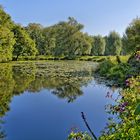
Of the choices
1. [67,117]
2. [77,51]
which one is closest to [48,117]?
[67,117]

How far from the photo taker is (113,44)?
113m

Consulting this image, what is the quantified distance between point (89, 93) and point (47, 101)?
3.99m

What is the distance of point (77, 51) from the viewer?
95.9 m

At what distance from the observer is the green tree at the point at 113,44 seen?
363 ft

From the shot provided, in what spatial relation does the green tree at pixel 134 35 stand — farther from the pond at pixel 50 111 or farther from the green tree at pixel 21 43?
the green tree at pixel 21 43

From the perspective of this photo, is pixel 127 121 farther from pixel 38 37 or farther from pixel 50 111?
pixel 38 37

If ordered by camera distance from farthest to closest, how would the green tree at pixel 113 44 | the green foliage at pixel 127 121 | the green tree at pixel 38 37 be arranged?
the green tree at pixel 113 44, the green tree at pixel 38 37, the green foliage at pixel 127 121

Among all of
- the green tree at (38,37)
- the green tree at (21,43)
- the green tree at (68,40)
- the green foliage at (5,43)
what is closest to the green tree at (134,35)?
the green foliage at (5,43)

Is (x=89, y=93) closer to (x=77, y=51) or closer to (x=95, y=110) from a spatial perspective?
(x=95, y=110)

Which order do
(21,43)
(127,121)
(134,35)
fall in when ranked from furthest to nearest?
(21,43) → (134,35) → (127,121)

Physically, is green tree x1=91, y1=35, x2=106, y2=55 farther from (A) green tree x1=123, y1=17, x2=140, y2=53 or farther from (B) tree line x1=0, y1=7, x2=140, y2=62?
(A) green tree x1=123, y1=17, x2=140, y2=53

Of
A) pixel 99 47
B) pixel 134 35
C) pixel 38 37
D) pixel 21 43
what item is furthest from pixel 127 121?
pixel 99 47

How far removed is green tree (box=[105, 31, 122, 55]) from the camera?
111 metres

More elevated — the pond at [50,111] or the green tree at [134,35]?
the green tree at [134,35]
